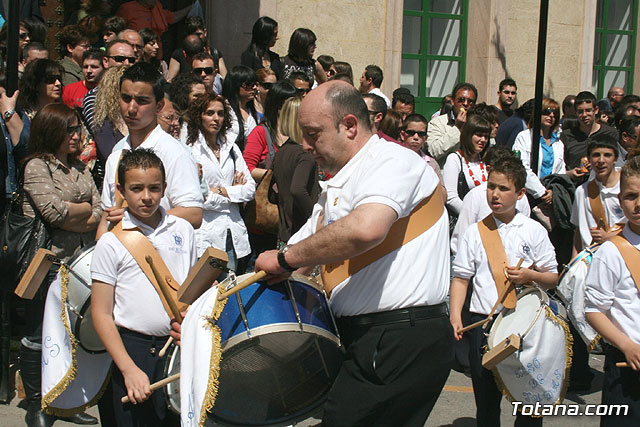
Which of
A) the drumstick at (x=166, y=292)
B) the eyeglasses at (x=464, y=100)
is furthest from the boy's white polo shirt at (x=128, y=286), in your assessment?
the eyeglasses at (x=464, y=100)

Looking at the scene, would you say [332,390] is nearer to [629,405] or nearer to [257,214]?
[629,405]

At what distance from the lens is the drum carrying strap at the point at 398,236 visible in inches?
131

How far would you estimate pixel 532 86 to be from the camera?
13.8 meters

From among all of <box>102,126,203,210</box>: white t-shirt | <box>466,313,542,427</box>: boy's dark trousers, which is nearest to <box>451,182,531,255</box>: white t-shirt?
<box>466,313,542,427</box>: boy's dark trousers

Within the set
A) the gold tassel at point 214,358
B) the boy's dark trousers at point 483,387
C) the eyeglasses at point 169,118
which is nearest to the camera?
the gold tassel at point 214,358

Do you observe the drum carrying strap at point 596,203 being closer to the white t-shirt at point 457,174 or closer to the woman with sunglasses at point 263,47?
the white t-shirt at point 457,174

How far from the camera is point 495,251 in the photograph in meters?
4.81

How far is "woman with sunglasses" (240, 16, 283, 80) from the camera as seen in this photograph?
367 inches

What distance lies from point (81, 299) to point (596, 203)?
4355 mm

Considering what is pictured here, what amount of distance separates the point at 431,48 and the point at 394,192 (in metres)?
10.9

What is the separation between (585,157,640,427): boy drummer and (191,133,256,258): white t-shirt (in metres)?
2.94

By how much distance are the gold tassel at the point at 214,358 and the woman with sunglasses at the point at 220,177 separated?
2730 millimetres

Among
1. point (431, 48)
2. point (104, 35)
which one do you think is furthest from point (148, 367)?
point (431, 48)

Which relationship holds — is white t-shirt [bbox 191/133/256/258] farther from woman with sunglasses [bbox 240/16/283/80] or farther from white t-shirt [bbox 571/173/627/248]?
woman with sunglasses [bbox 240/16/283/80]
